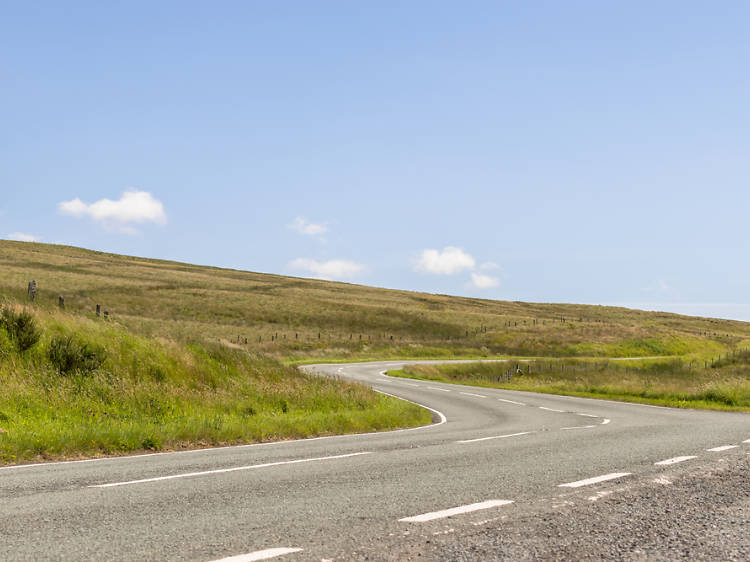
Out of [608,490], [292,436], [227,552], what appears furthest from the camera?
[292,436]

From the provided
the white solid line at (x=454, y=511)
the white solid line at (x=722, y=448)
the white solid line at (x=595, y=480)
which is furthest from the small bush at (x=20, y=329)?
the white solid line at (x=722, y=448)

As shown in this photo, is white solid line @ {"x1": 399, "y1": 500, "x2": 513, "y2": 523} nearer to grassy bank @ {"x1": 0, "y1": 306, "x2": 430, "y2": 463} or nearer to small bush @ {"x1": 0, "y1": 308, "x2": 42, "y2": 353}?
grassy bank @ {"x1": 0, "y1": 306, "x2": 430, "y2": 463}

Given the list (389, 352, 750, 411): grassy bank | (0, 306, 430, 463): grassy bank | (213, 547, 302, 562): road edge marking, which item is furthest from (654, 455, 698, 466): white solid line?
(389, 352, 750, 411): grassy bank

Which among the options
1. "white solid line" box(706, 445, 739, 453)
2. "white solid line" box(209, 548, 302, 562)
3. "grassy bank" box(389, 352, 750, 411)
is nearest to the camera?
"white solid line" box(209, 548, 302, 562)

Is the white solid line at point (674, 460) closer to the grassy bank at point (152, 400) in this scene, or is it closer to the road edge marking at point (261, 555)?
the road edge marking at point (261, 555)

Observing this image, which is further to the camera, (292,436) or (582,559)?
(292,436)

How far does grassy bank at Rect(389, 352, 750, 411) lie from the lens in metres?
27.1

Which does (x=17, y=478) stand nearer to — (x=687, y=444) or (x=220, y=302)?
(x=687, y=444)

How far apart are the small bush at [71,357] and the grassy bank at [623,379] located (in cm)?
1995

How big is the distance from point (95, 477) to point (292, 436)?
6619 millimetres

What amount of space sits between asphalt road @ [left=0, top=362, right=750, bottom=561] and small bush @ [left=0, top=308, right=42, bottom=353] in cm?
756

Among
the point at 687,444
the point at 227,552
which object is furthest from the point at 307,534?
the point at 687,444

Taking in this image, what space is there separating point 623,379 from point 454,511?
35755 millimetres

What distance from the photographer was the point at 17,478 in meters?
8.75
